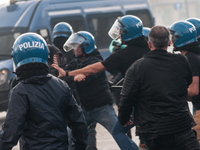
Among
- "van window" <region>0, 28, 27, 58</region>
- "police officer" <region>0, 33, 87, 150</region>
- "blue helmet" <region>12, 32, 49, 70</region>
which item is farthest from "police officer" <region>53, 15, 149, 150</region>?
"van window" <region>0, 28, 27, 58</region>

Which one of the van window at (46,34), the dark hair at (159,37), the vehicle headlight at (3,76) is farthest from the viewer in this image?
the van window at (46,34)

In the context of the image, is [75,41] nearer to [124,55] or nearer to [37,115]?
[124,55]

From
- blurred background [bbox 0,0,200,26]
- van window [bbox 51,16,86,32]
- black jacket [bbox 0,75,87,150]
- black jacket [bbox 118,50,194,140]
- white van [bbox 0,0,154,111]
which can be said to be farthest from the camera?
blurred background [bbox 0,0,200,26]

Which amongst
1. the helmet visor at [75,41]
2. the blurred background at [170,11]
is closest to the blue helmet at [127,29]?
the helmet visor at [75,41]

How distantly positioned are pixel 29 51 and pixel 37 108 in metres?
0.42

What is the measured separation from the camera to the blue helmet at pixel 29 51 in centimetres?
423

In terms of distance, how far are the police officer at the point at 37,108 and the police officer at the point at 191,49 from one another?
4.87ft

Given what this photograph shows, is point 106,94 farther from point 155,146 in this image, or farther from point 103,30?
point 103,30

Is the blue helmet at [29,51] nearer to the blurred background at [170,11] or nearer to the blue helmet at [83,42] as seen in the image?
the blue helmet at [83,42]

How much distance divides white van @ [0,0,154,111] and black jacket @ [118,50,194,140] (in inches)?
276

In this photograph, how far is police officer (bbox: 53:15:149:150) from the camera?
20.2 feet

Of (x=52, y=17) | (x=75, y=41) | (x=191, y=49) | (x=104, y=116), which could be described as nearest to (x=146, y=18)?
(x=52, y=17)

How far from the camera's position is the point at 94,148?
8109mm

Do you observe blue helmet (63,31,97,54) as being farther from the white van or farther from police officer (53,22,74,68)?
the white van
